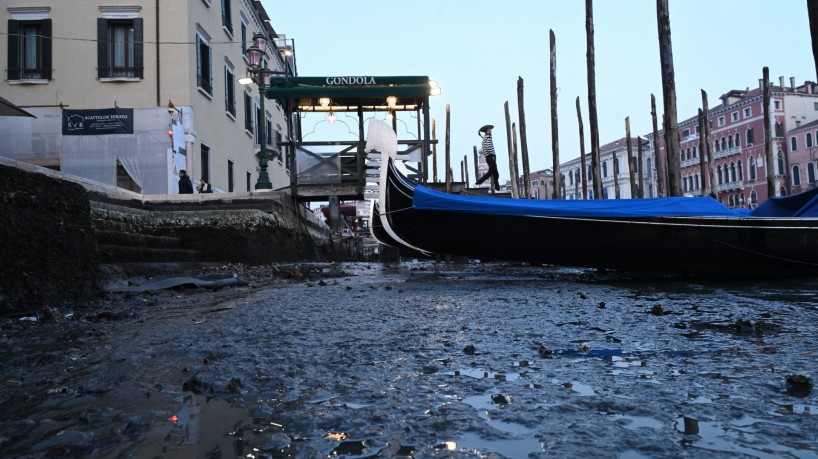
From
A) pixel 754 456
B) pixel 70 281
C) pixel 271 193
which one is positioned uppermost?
pixel 271 193

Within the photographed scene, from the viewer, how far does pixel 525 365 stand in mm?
2092

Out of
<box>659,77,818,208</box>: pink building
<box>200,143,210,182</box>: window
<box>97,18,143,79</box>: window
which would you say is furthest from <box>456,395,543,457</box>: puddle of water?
<box>659,77,818,208</box>: pink building

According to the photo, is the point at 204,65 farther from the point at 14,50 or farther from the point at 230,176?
the point at 14,50

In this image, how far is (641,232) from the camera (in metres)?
7.52

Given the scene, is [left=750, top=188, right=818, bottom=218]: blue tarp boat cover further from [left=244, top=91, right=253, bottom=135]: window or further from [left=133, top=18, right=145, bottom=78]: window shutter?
→ [left=244, top=91, right=253, bottom=135]: window

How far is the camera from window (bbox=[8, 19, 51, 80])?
16.4m

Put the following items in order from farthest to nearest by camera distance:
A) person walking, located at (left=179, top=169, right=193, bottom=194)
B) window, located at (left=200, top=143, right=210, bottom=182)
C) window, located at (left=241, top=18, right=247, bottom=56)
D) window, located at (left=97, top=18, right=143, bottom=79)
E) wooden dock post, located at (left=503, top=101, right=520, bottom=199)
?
window, located at (left=241, top=18, right=247, bottom=56) < wooden dock post, located at (left=503, top=101, right=520, bottom=199) < window, located at (left=200, top=143, right=210, bottom=182) < window, located at (left=97, top=18, right=143, bottom=79) < person walking, located at (left=179, top=169, right=193, bottom=194)

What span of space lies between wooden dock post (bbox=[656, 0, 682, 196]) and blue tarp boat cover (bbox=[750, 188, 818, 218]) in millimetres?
4156

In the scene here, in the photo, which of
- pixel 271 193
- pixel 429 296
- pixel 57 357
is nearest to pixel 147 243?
pixel 271 193

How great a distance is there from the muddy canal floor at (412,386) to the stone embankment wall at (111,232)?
52cm

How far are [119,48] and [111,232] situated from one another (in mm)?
10995

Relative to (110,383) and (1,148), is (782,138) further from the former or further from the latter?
(110,383)

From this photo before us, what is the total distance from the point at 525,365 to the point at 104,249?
6.46 metres

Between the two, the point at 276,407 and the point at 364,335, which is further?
the point at 364,335
